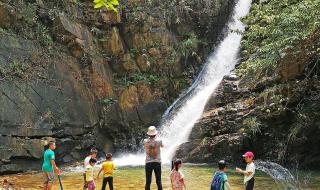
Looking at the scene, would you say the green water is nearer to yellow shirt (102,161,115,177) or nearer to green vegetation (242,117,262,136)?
green vegetation (242,117,262,136)

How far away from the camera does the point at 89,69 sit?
1916 centimetres

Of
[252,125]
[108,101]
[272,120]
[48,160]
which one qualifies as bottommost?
[48,160]

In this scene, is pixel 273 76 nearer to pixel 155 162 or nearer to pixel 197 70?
pixel 197 70

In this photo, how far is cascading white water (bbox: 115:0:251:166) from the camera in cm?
1843

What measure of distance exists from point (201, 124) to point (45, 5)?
9.27 meters

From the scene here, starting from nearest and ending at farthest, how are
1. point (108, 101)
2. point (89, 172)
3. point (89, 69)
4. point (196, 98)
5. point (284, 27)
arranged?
point (89, 172), point (284, 27), point (89, 69), point (108, 101), point (196, 98)

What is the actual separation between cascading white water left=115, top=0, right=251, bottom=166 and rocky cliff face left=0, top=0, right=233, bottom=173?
2.07 ft

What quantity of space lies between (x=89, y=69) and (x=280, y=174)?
10317 millimetres

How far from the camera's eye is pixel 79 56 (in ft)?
62.1

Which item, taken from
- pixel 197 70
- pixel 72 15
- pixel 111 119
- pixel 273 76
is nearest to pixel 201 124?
pixel 273 76

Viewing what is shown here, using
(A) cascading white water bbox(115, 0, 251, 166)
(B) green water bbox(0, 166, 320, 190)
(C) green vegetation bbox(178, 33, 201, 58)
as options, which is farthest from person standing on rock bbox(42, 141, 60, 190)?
(C) green vegetation bbox(178, 33, 201, 58)

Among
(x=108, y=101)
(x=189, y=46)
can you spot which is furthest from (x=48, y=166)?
(x=189, y=46)

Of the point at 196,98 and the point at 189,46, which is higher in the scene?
the point at 189,46

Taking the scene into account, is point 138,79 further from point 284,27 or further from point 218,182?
point 218,182
